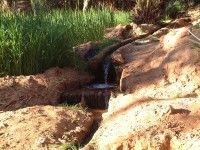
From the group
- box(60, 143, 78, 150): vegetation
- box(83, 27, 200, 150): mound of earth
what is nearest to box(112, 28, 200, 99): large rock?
box(83, 27, 200, 150): mound of earth

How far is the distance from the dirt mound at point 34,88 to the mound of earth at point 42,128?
101 centimetres

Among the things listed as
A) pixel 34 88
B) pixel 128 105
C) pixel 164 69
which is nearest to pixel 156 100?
pixel 128 105

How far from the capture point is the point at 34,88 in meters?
6.47

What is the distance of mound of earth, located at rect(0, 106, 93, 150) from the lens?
4.56m

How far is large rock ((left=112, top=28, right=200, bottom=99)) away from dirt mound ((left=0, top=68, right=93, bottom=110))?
2.79ft

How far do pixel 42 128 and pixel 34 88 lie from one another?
173cm

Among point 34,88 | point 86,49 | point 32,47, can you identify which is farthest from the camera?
point 86,49

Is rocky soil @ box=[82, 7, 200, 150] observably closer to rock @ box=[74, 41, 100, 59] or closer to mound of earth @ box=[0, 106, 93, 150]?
mound of earth @ box=[0, 106, 93, 150]

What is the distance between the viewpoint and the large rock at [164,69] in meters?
5.65

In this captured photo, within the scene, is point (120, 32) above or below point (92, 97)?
above

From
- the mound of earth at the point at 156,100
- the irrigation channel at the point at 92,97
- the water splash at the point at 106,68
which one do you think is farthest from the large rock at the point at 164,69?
the irrigation channel at the point at 92,97

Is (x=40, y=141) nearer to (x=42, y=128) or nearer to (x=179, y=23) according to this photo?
(x=42, y=128)

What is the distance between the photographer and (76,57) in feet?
24.5

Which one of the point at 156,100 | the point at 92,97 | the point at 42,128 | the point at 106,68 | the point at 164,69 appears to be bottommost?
the point at 92,97
